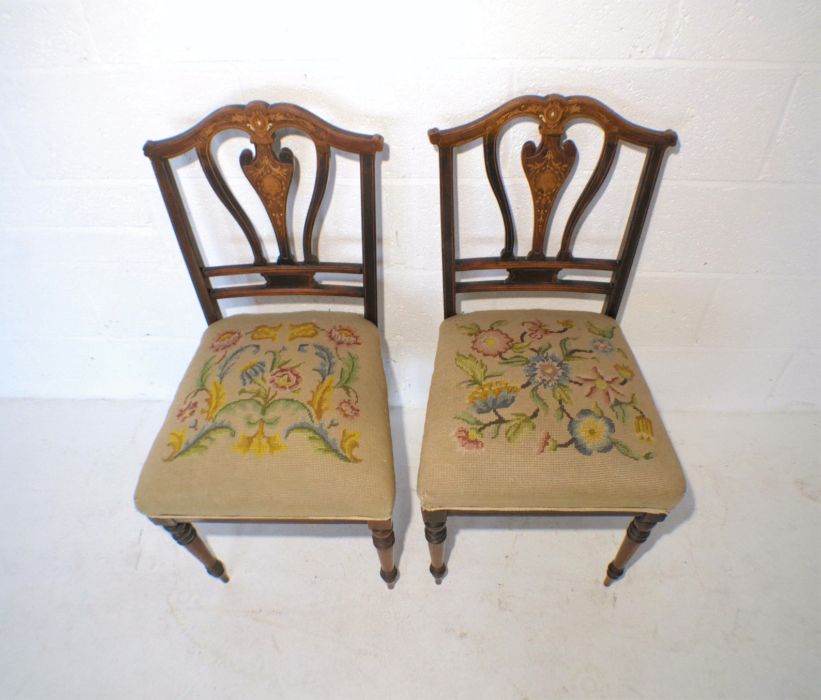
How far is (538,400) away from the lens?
0.98 m

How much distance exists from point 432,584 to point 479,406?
1.69 feet

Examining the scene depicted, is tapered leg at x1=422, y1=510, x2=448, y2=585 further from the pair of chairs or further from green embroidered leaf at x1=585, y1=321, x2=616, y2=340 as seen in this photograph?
green embroidered leaf at x1=585, y1=321, x2=616, y2=340

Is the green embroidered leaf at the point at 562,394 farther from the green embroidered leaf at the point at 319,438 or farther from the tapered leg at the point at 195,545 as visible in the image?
the tapered leg at the point at 195,545

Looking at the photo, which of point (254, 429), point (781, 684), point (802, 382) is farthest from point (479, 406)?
point (802, 382)

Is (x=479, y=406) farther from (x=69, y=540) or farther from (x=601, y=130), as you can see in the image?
(x=69, y=540)

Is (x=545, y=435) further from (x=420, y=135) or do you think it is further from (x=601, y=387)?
(x=420, y=135)

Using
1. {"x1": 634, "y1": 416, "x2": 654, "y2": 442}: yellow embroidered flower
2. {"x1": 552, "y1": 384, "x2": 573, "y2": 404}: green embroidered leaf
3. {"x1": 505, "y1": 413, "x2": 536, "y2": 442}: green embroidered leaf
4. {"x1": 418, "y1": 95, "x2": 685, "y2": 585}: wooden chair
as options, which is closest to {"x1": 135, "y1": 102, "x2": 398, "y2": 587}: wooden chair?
{"x1": 418, "y1": 95, "x2": 685, "y2": 585}: wooden chair

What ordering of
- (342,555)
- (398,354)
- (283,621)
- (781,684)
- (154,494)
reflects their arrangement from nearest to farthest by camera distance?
1. (154,494)
2. (781,684)
3. (283,621)
4. (342,555)
5. (398,354)

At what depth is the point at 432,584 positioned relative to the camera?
1.22 metres

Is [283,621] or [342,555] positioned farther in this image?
[342,555]

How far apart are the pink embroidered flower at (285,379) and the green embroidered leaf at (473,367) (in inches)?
12.9

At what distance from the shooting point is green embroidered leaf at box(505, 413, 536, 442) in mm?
936

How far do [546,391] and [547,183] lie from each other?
1.33 ft

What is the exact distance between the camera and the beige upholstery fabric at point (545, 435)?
2.97ft
